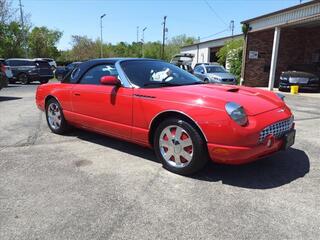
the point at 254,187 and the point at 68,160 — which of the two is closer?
the point at 254,187

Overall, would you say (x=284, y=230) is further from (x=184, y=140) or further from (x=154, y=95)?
(x=154, y=95)

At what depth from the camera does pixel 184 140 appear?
4.05 metres

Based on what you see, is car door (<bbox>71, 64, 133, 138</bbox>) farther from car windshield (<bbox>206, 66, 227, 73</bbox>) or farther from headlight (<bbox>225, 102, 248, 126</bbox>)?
car windshield (<bbox>206, 66, 227, 73</bbox>)

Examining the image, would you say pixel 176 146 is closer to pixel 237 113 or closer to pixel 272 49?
pixel 237 113

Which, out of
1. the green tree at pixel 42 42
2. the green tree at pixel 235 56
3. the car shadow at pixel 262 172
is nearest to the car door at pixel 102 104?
the car shadow at pixel 262 172

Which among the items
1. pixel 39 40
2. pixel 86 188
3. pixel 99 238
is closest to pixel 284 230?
pixel 99 238

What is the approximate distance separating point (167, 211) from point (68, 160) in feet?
6.74

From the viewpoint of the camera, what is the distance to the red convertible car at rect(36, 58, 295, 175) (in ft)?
12.2

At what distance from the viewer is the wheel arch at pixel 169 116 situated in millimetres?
3903

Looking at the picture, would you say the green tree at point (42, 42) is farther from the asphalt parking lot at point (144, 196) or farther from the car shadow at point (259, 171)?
the car shadow at point (259, 171)

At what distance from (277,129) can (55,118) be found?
4.01 metres

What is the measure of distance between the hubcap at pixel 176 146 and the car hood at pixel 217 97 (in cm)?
38

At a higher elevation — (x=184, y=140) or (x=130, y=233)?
(x=184, y=140)

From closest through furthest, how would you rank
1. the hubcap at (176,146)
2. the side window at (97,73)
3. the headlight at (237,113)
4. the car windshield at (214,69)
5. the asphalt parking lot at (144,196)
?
1. the asphalt parking lot at (144,196)
2. the headlight at (237,113)
3. the hubcap at (176,146)
4. the side window at (97,73)
5. the car windshield at (214,69)
